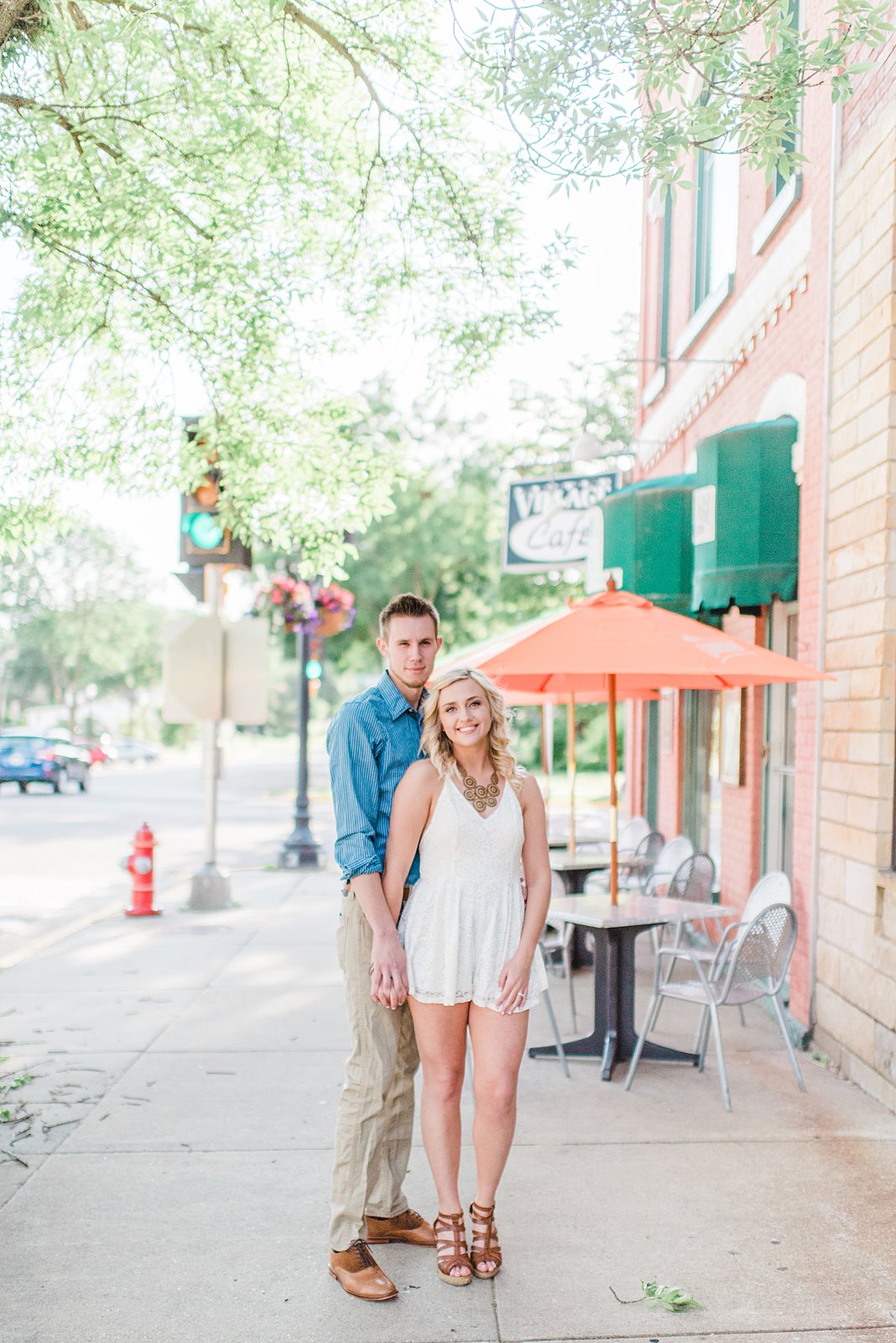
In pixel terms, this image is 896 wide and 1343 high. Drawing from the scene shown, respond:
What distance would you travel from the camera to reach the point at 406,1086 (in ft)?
13.1

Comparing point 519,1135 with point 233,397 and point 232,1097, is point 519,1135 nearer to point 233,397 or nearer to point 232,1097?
point 232,1097

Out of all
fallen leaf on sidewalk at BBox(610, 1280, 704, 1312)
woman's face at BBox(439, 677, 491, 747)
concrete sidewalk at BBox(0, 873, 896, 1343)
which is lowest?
concrete sidewalk at BBox(0, 873, 896, 1343)

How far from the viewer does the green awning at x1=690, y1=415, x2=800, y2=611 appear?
7.45m

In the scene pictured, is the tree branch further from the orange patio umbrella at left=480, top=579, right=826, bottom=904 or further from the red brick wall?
the red brick wall

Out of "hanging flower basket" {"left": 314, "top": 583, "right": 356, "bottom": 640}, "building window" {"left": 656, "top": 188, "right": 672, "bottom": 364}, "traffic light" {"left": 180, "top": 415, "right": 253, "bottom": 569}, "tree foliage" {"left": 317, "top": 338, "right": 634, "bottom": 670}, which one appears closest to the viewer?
"traffic light" {"left": 180, "top": 415, "right": 253, "bottom": 569}

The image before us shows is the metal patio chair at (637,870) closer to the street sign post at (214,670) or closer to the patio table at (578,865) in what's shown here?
the patio table at (578,865)

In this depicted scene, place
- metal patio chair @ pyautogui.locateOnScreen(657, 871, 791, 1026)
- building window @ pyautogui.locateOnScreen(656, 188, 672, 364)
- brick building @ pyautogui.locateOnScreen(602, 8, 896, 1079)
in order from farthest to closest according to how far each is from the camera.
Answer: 1. building window @ pyautogui.locateOnScreen(656, 188, 672, 364)
2. metal patio chair @ pyautogui.locateOnScreen(657, 871, 791, 1026)
3. brick building @ pyautogui.locateOnScreen(602, 8, 896, 1079)

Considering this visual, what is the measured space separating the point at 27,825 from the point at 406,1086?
19686 millimetres

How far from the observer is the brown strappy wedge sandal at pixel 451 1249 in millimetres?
3729

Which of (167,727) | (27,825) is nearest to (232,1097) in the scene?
(27,825)

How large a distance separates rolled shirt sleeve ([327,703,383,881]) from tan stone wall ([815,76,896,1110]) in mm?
2964

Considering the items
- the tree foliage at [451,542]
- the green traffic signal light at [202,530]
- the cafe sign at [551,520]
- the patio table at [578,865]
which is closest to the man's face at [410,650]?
the patio table at [578,865]

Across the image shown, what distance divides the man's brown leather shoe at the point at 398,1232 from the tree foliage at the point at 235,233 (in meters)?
4.25

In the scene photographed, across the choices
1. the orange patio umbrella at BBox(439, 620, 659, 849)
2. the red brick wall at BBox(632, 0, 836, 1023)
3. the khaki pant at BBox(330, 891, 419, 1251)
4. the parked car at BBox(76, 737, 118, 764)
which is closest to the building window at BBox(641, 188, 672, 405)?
the red brick wall at BBox(632, 0, 836, 1023)
